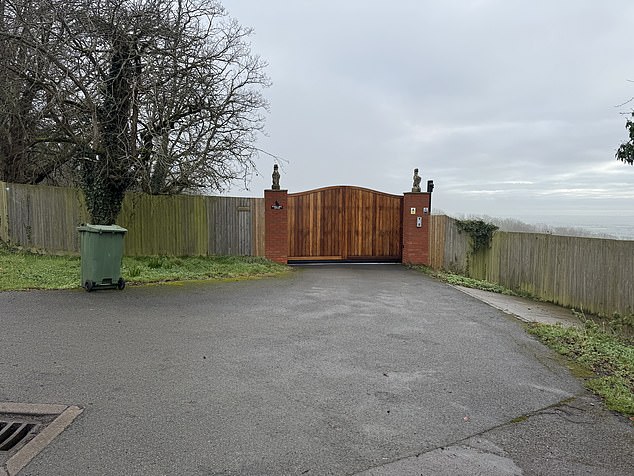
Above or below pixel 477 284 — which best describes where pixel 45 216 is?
above

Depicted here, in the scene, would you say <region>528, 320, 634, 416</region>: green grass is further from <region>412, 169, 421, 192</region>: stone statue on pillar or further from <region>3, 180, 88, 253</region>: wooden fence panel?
<region>3, 180, 88, 253</region>: wooden fence panel

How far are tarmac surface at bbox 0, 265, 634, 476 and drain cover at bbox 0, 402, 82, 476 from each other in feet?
0.26

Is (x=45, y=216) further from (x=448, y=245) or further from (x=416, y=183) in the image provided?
(x=448, y=245)

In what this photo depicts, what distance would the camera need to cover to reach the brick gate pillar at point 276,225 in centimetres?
1398

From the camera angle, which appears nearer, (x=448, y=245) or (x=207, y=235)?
(x=207, y=235)

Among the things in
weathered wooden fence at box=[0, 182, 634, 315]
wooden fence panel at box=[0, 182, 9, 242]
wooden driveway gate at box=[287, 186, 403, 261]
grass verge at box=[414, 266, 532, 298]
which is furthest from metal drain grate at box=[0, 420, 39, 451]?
wooden fence panel at box=[0, 182, 9, 242]

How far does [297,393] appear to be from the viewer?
159 inches

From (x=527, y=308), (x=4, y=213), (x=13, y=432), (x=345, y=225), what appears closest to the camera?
(x=13, y=432)

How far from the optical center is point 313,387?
4184mm

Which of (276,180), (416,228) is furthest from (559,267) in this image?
(276,180)

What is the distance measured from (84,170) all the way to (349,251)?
8.11 m

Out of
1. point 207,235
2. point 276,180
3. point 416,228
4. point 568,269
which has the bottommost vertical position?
point 568,269

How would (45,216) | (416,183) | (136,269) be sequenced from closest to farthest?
(136,269), (45,216), (416,183)

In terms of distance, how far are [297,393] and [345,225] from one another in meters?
11.0
